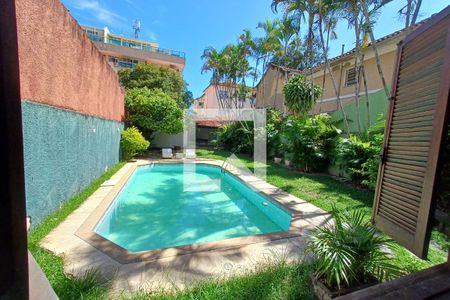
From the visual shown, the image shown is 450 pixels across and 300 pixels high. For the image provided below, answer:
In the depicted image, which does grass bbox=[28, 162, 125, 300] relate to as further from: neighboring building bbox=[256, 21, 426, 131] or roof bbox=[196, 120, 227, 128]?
roof bbox=[196, 120, 227, 128]

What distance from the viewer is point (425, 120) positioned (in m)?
2.43

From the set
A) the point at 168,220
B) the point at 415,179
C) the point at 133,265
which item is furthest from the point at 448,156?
the point at 168,220

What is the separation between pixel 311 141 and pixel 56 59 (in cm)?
929

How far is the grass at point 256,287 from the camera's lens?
276 centimetres

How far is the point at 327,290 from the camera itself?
2.58 m

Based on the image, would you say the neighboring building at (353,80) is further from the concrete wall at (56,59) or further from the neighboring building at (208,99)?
the neighboring building at (208,99)

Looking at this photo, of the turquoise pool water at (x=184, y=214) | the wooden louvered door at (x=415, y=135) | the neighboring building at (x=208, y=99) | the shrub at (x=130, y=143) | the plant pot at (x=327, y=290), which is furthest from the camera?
the neighboring building at (x=208, y=99)

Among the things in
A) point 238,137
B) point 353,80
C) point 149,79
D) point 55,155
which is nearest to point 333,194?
point 55,155

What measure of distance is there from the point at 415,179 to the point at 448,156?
46 cm

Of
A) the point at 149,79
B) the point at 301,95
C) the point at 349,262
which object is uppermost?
the point at 149,79

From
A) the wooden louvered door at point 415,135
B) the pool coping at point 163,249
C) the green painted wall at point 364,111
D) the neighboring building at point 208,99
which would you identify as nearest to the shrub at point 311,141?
the green painted wall at point 364,111

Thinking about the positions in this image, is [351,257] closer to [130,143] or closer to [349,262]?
[349,262]

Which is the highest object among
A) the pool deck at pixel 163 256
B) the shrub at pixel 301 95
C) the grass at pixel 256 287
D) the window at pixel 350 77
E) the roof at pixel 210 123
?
the window at pixel 350 77

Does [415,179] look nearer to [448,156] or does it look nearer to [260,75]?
[448,156]
